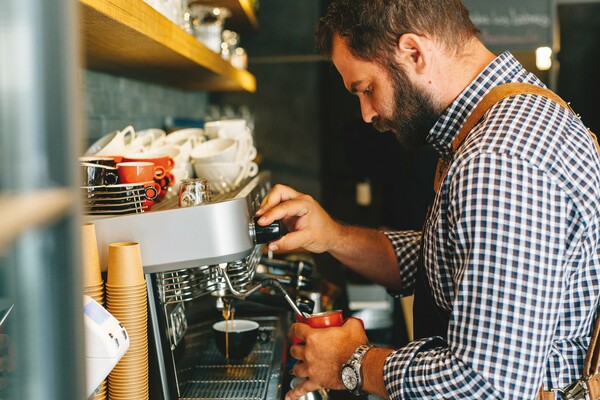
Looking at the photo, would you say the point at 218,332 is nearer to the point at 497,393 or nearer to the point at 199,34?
the point at 497,393

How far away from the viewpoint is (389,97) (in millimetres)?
1515

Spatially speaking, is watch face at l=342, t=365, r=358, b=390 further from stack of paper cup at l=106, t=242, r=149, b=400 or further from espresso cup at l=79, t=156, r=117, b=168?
espresso cup at l=79, t=156, r=117, b=168

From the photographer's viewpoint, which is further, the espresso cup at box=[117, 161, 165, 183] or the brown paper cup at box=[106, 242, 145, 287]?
the espresso cup at box=[117, 161, 165, 183]

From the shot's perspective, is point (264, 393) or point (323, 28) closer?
point (264, 393)

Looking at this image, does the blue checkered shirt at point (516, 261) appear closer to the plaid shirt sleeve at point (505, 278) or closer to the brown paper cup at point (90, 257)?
the plaid shirt sleeve at point (505, 278)

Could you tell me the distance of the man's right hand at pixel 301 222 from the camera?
163 cm

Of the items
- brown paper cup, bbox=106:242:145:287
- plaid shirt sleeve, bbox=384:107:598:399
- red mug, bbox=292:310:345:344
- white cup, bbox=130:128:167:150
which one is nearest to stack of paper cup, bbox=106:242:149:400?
brown paper cup, bbox=106:242:145:287

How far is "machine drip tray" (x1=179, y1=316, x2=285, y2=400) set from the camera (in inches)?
56.4

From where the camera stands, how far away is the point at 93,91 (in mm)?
2141

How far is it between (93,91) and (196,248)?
115 cm

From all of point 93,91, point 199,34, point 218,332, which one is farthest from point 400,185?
point 218,332

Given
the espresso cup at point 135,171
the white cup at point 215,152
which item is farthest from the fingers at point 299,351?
the white cup at point 215,152

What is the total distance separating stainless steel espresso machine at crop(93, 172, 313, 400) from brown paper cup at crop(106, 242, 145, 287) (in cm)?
5

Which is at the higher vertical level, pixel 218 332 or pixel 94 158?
pixel 94 158
